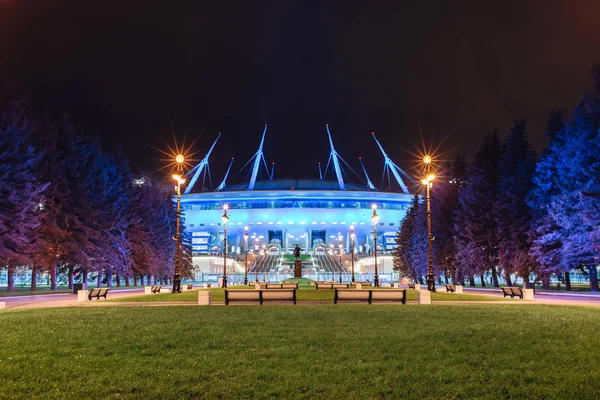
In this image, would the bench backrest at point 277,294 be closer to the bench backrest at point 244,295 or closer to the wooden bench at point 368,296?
the bench backrest at point 244,295

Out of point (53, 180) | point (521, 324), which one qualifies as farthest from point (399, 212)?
point (521, 324)

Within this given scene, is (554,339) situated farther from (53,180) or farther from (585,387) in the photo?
(53,180)

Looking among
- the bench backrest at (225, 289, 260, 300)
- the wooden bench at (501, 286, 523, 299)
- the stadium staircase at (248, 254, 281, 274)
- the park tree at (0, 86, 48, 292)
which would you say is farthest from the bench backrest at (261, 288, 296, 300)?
the stadium staircase at (248, 254, 281, 274)

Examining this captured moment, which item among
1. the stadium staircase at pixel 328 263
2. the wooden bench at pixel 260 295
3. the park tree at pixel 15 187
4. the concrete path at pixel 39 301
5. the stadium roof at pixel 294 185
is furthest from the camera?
the stadium roof at pixel 294 185

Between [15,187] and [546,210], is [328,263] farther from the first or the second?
[15,187]

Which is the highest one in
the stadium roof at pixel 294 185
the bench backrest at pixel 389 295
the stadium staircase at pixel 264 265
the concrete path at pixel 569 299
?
the stadium roof at pixel 294 185

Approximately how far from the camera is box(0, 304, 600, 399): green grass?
7.00m

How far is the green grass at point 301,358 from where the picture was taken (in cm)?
700

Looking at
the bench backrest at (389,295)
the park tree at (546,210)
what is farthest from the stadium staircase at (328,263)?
the bench backrest at (389,295)

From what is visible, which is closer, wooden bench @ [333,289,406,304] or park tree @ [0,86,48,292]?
wooden bench @ [333,289,406,304]

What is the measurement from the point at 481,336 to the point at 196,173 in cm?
13556

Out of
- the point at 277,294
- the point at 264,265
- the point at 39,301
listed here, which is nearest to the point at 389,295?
the point at 277,294

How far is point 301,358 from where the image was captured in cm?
854

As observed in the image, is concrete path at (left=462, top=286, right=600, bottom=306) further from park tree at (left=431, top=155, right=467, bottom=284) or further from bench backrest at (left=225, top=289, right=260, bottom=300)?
park tree at (left=431, top=155, right=467, bottom=284)
